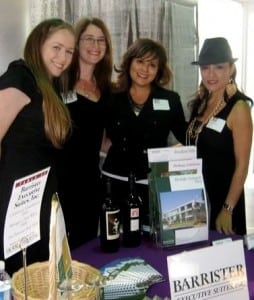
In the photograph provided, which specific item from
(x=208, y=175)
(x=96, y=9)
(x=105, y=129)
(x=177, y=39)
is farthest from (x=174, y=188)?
(x=177, y=39)

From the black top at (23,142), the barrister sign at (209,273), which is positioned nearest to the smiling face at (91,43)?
the black top at (23,142)

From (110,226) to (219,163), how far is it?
0.88 meters

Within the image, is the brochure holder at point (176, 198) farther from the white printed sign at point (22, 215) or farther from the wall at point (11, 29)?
the wall at point (11, 29)

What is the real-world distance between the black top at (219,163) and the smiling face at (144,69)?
0.38 meters

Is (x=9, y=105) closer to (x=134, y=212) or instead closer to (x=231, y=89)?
(x=134, y=212)

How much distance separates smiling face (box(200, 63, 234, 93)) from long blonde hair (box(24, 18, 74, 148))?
860 millimetres

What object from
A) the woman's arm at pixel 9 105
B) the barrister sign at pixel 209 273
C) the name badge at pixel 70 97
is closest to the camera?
the barrister sign at pixel 209 273

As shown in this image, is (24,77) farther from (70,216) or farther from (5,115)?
(70,216)

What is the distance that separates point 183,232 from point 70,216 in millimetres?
845

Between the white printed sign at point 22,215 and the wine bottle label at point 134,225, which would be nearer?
the white printed sign at point 22,215

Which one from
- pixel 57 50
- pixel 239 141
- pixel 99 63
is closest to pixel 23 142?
pixel 57 50

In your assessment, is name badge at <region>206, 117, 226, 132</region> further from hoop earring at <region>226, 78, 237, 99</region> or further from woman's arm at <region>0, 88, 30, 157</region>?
woman's arm at <region>0, 88, 30, 157</region>

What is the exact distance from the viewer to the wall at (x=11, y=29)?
5.82ft

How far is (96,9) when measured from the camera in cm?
247
